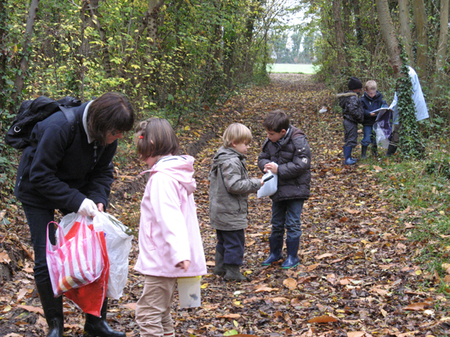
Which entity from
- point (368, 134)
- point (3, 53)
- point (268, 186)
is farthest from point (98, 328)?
point (368, 134)

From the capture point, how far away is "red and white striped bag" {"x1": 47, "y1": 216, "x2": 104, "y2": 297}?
3121mm

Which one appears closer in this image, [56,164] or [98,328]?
[56,164]

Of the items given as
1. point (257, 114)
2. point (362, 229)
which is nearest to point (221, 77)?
point (257, 114)

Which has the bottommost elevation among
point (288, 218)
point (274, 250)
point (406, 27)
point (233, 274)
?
point (233, 274)

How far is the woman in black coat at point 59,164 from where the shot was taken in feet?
10.0

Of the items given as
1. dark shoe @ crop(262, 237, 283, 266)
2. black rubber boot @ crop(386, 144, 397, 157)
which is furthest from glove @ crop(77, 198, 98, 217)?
black rubber boot @ crop(386, 144, 397, 157)

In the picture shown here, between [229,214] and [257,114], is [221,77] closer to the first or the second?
[257,114]

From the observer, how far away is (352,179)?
9.05 meters

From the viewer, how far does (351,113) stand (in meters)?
9.70

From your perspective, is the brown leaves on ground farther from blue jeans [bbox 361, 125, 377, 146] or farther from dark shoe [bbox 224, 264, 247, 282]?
blue jeans [bbox 361, 125, 377, 146]

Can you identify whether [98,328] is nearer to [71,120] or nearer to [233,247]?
[71,120]

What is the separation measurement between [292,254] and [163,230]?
280 centimetres

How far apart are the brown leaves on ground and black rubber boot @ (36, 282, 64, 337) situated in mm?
392

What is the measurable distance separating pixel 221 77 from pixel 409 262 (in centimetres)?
1199
